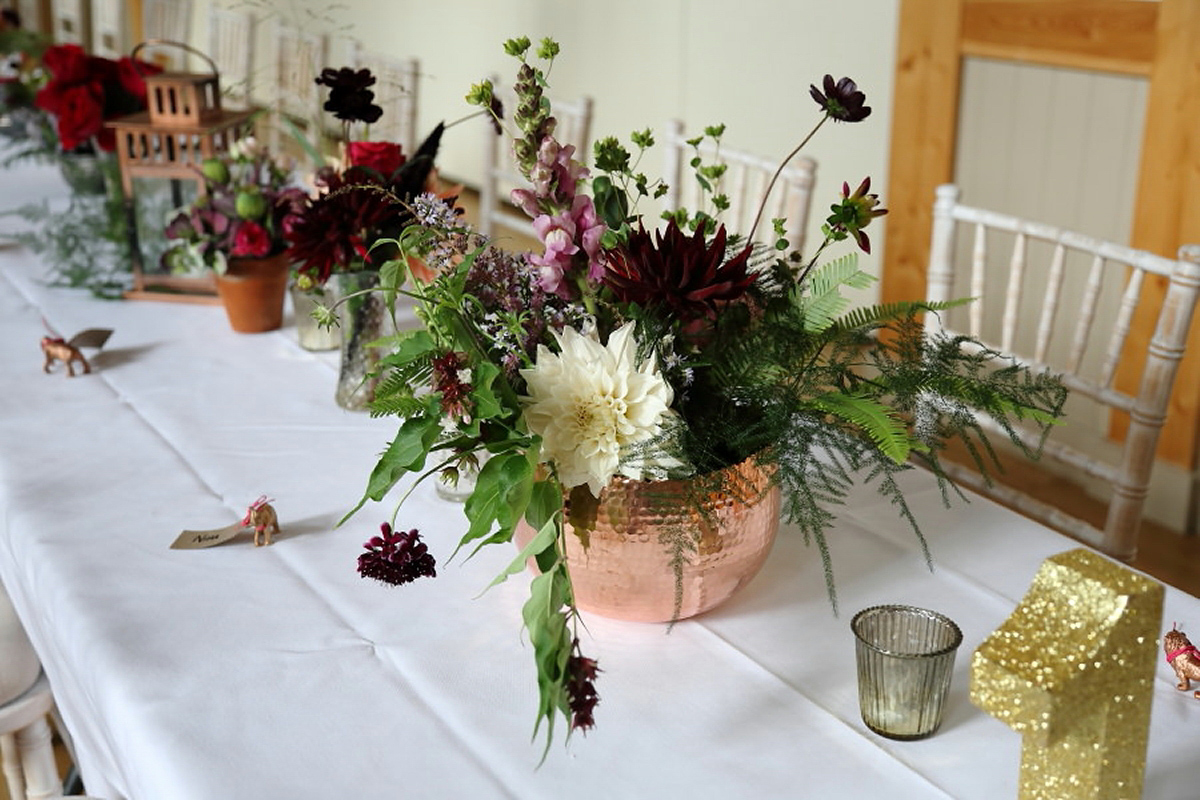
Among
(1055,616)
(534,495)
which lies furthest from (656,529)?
(1055,616)

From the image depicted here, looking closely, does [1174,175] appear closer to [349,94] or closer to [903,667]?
[349,94]

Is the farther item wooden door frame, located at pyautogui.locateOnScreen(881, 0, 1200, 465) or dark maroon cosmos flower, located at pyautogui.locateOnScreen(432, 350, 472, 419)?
wooden door frame, located at pyautogui.locateOnScreen(881, 0, 1200, 465)

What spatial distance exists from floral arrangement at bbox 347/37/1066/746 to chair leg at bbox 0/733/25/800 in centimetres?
72

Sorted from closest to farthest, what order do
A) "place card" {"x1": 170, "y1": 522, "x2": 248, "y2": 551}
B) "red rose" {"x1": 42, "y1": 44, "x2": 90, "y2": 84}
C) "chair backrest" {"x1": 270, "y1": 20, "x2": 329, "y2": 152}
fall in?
"place card" {"x1": 170, "y1": 522, "x2": 248, "y2": 551} → "red rose" {"x1": 42, "y1": 44, "x2": 90, "y2": 84} → "chair backrest" {"x1": 270, "y1": 20, "x2": 329, "y2": 152}

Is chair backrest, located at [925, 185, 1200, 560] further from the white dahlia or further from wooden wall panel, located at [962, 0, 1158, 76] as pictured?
wooden wall panel, located at [962, 0, 1158, 76]

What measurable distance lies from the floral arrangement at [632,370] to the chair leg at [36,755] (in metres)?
0.69

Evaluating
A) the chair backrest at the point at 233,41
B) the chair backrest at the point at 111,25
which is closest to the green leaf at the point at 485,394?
the chair backrest at the point at 233,41

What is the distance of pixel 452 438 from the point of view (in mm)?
987

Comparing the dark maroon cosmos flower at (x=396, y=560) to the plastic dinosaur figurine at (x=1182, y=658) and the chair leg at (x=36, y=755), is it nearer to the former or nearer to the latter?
the plastic dinosaur figurine at (x=1182, y=658)

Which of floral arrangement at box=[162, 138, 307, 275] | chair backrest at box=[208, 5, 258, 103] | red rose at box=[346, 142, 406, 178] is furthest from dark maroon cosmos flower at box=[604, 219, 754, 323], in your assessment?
chair backrest at box=[208, 5, 258, 103]

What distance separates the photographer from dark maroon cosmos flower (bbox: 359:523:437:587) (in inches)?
39.6

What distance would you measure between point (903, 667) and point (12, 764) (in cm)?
109

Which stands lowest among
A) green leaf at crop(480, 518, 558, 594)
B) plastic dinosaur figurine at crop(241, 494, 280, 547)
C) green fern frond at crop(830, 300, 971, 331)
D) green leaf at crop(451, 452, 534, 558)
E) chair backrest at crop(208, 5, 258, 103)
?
plastic dinosaur figurine at crop(241, 494, 280, 547)

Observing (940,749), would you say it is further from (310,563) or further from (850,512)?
(310,563)
